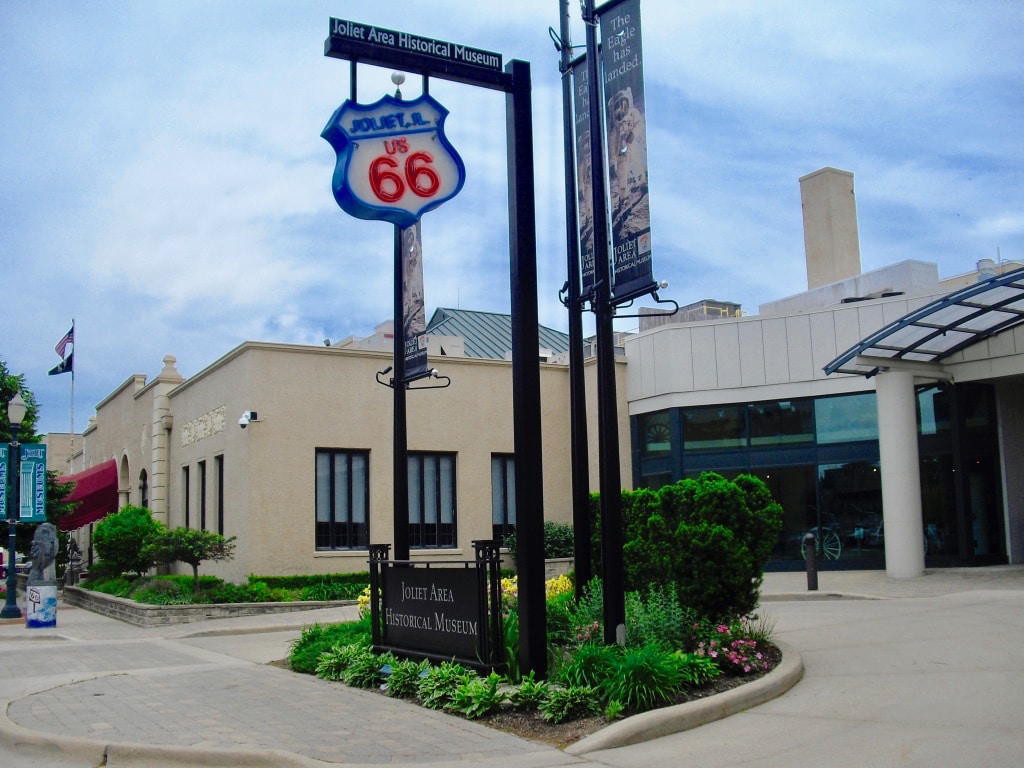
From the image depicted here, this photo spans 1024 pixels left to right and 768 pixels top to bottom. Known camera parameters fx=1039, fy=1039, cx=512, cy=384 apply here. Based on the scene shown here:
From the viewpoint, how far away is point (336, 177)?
10.9 metres

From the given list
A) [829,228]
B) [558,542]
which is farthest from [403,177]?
[829,228]

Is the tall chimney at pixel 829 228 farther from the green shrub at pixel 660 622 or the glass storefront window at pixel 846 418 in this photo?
the green shrub at pixel 660 622

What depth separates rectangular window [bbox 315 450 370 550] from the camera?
81.9 feet

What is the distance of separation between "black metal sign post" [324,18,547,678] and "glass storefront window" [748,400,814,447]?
16.8m

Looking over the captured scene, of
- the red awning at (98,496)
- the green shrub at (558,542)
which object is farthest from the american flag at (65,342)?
the green shrub at (558,542)

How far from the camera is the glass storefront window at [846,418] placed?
80.8 feet

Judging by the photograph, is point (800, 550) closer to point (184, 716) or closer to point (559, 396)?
point (559, 396)

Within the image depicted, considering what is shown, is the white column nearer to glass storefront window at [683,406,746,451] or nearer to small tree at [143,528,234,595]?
glass storefront window at [683,406,746,451]

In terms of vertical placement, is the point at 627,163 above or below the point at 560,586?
above

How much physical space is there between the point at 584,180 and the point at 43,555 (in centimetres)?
1633

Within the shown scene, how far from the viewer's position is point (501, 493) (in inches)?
1089

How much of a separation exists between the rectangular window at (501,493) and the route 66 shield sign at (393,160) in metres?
16.5

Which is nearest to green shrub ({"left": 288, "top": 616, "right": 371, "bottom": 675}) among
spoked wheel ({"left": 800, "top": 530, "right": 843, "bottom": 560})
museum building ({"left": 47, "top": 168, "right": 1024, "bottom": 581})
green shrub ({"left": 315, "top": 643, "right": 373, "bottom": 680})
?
green shrub ({"left": 315, "top": 643, "right": 373, "bottom": 680})

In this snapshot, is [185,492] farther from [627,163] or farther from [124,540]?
[627,163]
